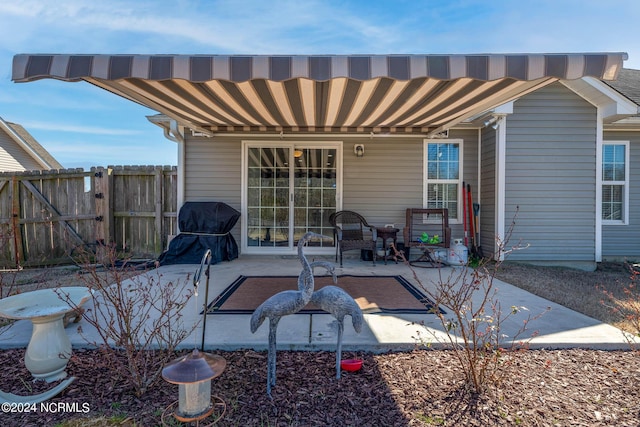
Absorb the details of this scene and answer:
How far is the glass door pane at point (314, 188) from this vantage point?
251 inches

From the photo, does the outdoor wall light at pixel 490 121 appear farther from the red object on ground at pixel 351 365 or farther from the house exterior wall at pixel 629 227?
the red object on ground at pixel 351 365

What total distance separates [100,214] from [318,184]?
4131 millimetres

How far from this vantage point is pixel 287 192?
636cm

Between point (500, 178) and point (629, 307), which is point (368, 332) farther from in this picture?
point (500, 178)

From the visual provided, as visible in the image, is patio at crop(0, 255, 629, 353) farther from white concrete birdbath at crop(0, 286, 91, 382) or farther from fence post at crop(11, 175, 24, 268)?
fence post at crop(11, 175, 24, 268)

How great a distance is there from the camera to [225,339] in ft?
8.04

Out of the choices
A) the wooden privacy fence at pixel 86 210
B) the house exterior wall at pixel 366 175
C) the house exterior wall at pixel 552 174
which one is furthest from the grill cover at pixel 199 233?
the house exterior wall at pixel 552 174

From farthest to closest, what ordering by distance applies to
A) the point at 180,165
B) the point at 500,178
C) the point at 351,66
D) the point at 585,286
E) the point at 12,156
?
the point at 12,156
the point at 180,165
the point at 500,178
the point at 585,286
the point at 351,66

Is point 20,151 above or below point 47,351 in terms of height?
above

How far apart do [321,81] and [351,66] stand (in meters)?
0.26

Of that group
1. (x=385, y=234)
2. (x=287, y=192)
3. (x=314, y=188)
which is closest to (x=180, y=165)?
(x=287, y=192)

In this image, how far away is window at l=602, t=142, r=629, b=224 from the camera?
21.3ft

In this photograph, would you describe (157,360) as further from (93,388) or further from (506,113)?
(506,113)

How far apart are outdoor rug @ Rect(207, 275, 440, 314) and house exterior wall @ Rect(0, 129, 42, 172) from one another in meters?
12.7
